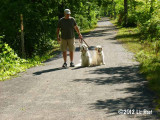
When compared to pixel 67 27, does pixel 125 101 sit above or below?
below

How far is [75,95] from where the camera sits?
625 centimetres

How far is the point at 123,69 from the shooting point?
9273 mm

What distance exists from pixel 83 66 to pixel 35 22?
7.34 meters

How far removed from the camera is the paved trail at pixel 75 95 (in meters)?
4.98

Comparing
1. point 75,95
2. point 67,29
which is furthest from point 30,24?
point 75,95

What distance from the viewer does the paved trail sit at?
498cm

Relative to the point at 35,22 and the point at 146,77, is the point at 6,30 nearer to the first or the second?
the point at 35,22

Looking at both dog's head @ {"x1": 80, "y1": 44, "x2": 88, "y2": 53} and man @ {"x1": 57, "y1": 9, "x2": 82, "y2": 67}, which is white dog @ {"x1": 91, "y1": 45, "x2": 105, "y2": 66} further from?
man @ {"x1": 57, "y1": 9, "x2": 82, "y2": 67}

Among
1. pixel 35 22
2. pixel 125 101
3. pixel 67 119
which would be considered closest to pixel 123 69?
A: pixel 125 101

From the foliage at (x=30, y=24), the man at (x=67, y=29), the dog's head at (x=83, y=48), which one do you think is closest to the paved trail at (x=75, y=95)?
the dog's head at (x=83, y=48)

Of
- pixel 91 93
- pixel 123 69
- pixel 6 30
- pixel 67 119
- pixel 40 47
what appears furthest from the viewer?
pixel 40 47

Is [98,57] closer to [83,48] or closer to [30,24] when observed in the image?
[83,48]

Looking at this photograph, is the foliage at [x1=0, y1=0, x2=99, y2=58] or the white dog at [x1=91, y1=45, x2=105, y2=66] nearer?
the white dog at [x1=91, y1=45, x2=105, y2=66]

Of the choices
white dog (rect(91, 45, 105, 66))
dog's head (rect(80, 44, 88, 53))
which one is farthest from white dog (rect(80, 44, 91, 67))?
white dog (rect(91, 45, 105, 66))
